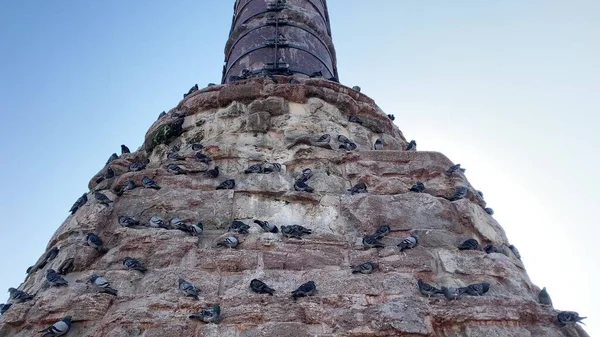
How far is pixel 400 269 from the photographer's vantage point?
4.03 meters

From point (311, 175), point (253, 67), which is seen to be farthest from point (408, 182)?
point (253, 67)

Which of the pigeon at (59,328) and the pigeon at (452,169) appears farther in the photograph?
the pigeon at (452,169)

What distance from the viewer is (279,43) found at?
834cm

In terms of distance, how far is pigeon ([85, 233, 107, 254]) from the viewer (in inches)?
168

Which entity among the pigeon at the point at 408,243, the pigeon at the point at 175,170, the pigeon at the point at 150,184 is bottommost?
the pigeon at the point at 408,243

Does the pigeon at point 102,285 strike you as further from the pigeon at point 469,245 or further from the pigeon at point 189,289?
the pigeon at point 469,245

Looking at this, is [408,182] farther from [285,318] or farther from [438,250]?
[285,318]

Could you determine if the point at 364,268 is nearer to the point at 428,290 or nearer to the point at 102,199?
the point at 428,290

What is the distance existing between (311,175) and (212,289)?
5.67 ft

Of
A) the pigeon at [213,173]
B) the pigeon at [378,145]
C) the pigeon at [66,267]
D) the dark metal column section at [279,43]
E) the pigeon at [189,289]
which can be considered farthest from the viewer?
the dark metal column section at [279,43]

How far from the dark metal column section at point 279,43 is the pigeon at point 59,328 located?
4.71 meters

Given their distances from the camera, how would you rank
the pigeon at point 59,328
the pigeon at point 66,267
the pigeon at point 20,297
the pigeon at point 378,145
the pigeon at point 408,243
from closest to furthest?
the pigeon at point 59,328
the pigeon at point 20,297
the pigeon at point 66,267
the pigeon at point 408,243
the pigeon at point 378,145

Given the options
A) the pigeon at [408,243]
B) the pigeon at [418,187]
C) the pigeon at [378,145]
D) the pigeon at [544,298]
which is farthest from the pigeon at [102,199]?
the pigeon at [544,298]

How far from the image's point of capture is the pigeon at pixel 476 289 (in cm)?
371
